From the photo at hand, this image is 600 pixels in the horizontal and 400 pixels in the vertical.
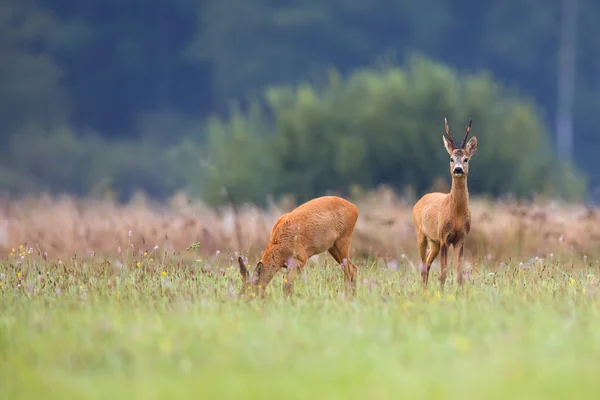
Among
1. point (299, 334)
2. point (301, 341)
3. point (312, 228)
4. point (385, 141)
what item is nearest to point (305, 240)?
point (312, 228)

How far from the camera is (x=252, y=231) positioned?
54.9 feet

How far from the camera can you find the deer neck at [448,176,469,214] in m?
11.5

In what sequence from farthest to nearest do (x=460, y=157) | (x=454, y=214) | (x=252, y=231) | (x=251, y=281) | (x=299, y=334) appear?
(x=252, y=231) < (x=454, y=214) < (x=460, y=157) < (x=251, y=281) < (x=299, y=334)

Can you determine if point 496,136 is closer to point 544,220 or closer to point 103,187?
point 103,187

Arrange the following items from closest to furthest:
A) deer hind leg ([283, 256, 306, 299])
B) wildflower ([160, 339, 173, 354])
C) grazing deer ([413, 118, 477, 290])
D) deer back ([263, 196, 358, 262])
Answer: wildflower ([160, 339, 173, 354]) < deer hind leg ([283, 256, 306, 299]) < deer back ([263, 196, 358, 262]) < grazing deer ([413, 118, 477, 290])

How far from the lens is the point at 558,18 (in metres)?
62.2

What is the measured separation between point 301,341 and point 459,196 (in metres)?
4.47

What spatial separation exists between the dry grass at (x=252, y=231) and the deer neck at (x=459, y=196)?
2.79 meters

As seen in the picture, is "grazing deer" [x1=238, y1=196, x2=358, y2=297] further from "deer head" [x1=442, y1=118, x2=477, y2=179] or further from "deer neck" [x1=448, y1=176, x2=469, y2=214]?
"deer head" [x1=442, y1=118, x2=477, y2=179]

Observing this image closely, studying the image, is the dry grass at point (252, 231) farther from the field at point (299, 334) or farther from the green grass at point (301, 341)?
the green grass at point (301, 341)

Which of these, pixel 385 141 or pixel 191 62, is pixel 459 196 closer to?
pixel 385 141

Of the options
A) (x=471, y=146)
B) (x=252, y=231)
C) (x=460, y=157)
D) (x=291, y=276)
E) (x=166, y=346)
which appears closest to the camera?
(x=166, y=346)

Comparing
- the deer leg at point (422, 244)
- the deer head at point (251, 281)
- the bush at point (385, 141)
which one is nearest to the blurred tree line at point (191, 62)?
the bush at point (385, 141)

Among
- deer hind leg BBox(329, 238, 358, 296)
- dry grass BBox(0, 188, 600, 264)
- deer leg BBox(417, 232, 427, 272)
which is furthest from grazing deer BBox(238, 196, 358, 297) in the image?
dry grass BBox(0, 188, 600, 264)
